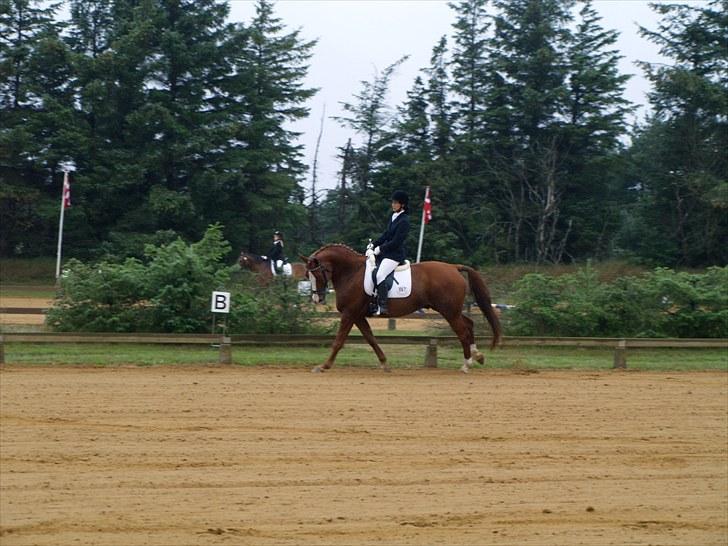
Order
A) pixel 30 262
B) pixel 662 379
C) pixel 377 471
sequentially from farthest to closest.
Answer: pixel 30 262
pixel 662 379
pixel 377 471

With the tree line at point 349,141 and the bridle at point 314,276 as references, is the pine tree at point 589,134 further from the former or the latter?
the bridle at point 314,276

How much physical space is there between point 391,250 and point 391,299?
2.95ft

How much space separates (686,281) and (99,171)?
25.9 meters

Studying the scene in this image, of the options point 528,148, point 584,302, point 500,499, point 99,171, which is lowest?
point 500,499

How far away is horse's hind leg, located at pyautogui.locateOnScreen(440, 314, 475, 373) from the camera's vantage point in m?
18.4

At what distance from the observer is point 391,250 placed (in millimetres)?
17938

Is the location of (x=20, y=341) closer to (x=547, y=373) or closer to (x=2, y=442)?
(x=2, y=442)

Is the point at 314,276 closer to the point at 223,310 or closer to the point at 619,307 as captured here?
the point at 223,310

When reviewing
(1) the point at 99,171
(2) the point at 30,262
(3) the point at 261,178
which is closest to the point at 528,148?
(3) the point at 261,178

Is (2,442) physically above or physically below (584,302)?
below

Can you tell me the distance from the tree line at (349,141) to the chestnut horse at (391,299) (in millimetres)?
21771

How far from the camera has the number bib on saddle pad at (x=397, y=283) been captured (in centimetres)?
1806

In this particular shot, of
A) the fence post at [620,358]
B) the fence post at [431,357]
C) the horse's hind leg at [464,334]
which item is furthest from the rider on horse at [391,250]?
the fence post at [620,358]

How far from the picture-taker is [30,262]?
40.9 metres
